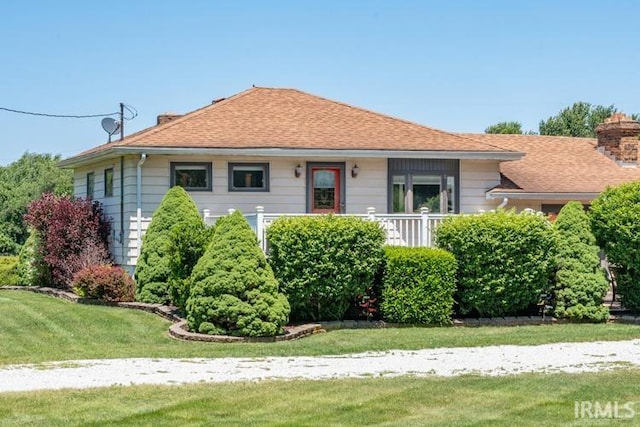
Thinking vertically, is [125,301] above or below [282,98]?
below

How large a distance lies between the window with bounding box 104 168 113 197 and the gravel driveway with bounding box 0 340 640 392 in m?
11.2

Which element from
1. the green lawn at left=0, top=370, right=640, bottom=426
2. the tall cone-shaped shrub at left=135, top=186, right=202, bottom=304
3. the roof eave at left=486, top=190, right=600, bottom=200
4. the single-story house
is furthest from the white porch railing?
the green lawn at left=0, top=370, right=640, bottom=426

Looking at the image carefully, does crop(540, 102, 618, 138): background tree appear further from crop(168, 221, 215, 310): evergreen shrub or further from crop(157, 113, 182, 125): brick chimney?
crop(168, 221, 215, 310): evergreen shrub

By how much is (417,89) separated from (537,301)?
1792cm

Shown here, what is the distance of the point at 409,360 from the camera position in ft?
45.9

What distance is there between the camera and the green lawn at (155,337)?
590 inches

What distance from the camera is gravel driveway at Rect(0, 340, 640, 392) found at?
11.9 meters

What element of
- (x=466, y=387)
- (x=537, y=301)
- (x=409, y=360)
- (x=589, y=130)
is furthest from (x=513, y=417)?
(x=589, y=130)

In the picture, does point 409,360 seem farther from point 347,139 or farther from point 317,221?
point 347,139

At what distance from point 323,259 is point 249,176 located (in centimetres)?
552

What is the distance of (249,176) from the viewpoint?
23.0 m

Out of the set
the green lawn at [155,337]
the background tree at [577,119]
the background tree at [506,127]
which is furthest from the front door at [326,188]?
the background tree at [577,119]

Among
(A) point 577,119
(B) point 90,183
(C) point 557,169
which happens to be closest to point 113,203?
(B) point 90,183

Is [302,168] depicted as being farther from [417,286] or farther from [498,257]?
[498,257]
